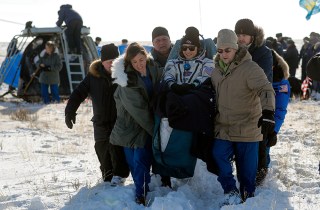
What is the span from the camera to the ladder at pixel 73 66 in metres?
13.1

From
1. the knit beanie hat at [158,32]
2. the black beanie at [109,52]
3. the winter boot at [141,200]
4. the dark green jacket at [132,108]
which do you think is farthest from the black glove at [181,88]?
the knit beanie hat at [158,32]

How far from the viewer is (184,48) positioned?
420 cm

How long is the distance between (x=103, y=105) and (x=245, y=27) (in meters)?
1.66

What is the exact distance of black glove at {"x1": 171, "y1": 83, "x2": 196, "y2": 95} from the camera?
4.02 meters

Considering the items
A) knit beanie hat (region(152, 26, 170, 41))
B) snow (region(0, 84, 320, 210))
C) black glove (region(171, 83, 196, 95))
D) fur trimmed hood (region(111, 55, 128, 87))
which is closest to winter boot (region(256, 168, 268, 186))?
snow (region(0, 84, 320, 210))

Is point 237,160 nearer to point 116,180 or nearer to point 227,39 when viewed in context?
point 227,39

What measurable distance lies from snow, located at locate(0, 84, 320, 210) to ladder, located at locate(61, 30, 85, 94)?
490 cm

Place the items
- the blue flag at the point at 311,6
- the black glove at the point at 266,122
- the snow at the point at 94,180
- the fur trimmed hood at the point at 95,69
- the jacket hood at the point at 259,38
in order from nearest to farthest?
1. the black glove at the point at 266,122
2. the snow at the point at 94,180
3. the jacket hood at the point at 259,38
4. the fur trimmed hood at the point at 95,69
5. the blue flag at the point at 311,6

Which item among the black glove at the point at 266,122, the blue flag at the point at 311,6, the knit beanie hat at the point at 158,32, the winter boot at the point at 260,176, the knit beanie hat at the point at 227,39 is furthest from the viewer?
the blue flag at the point at 311,6

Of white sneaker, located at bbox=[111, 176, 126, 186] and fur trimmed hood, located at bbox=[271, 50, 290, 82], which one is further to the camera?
white sneaker, located at bbox=[111, 176, 126, 186]

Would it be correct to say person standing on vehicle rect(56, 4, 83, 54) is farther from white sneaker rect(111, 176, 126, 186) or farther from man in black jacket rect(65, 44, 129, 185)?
white sneaker rect(111, 176, 126, 186)

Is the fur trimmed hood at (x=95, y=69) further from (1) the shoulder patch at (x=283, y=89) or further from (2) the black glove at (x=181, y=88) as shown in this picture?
(1) the shoulder patch at (x=283, y=89)

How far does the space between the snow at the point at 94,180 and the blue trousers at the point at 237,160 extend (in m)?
0.22

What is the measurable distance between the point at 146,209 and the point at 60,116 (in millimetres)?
6616
